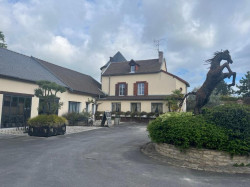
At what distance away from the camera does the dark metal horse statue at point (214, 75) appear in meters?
7.37

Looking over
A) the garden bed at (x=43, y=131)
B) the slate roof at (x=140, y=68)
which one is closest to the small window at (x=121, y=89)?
the slate roof at (x=140, y=68)

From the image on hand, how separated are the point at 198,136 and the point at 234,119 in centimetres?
130

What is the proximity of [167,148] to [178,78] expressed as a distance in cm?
1740

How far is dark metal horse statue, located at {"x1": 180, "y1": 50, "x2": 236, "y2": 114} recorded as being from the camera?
24.2 ft

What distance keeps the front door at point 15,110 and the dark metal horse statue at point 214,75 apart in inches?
490

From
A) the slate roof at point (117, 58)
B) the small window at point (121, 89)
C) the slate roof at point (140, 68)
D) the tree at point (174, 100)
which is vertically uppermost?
the slate roof at point (117, 58)

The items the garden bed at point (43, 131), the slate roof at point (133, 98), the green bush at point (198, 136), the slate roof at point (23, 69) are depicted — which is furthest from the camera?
the slate roof at point (133, 98)

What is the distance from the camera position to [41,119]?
1100cm

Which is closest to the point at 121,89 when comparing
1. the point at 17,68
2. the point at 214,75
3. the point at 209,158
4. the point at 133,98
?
the point at 133,98

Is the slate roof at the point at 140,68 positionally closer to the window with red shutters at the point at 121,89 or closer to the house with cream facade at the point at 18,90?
the window with red shutters at the point at 121,89

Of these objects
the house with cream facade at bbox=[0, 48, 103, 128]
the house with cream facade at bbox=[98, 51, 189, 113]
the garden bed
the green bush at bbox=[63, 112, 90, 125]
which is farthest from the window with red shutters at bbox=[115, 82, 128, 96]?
the garden bed

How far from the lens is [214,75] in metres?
7.44

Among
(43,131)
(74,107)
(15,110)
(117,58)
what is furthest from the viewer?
(117,58)

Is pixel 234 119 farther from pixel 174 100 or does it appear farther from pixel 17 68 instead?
pixel 17 68
